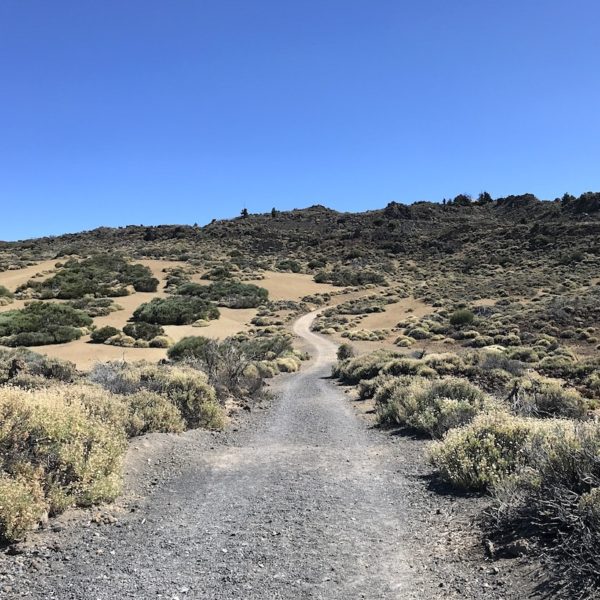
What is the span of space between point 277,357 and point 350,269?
164 feet

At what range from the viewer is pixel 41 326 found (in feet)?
103

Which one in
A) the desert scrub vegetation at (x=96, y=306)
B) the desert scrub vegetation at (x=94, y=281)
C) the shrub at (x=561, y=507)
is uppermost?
the desert scrub vegetation at (x=94, y=281)

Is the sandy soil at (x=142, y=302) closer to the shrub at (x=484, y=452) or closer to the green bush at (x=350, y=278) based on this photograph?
the green bush at (x=350, y=278)

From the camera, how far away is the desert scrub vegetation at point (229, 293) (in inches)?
2113

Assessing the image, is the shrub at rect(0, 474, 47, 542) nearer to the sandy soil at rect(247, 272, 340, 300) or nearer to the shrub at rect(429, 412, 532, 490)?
the shrub at rect(429, 412, 532, 490)

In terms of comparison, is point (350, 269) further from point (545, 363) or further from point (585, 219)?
point (545, 363)

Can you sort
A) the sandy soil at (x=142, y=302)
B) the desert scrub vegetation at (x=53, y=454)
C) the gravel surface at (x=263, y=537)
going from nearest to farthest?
the gravel surface at (x=263, y=537)
the desert scrub vegetation at (x=53, y=454)
the sandy soil at (x=142, y=302)

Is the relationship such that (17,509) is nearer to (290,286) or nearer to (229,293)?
(229,293)

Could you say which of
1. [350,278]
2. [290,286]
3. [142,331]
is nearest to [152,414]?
[142,331]

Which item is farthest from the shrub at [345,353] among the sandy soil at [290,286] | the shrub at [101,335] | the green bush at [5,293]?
the green bush at [5,293]

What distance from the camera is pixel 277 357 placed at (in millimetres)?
28953

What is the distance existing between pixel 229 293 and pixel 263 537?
51644mm

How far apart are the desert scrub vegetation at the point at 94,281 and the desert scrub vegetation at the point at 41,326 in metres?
12.5

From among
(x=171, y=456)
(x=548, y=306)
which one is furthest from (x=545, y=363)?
(x=548, y=306)
